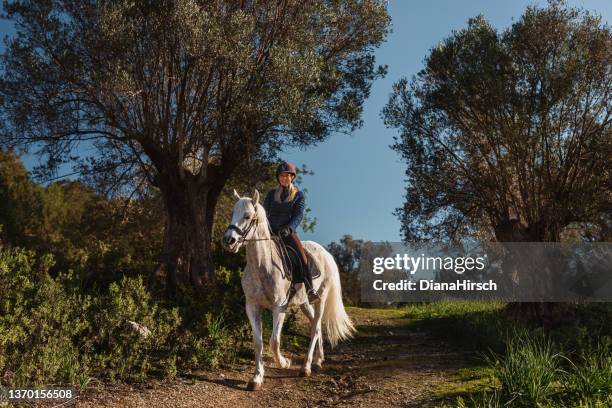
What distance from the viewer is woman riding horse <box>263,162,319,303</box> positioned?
10.2 metres

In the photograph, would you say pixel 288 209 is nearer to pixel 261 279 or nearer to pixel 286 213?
pixel 286 213

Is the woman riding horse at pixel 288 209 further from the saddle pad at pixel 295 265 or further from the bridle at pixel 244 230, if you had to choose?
the bridle at pixel 244 230

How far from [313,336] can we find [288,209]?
274 cm

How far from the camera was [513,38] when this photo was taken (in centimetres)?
1923

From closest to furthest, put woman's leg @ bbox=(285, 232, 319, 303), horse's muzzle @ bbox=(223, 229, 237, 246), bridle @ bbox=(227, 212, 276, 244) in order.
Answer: horse's muzzle @ bbox=(223, 229, 237, 246), bridle @ bbox=(227, 212, 276, 244), woman's leg @ bbox=(285, 232, 319, 303)

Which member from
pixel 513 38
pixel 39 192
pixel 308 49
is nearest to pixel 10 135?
pixel 308 49

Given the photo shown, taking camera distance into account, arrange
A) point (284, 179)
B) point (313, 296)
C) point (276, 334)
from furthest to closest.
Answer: point (313, 296) → point (284, 179) → point (276, 334)

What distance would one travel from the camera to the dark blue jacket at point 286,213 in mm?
10141

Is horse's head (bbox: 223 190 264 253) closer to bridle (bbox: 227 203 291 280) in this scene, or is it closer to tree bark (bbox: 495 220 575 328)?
bridle (bbox: 227 203 291 280)

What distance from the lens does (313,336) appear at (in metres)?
10.8

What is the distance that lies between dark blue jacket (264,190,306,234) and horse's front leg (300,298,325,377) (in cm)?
204

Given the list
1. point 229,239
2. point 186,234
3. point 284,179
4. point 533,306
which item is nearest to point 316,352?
point 284,179

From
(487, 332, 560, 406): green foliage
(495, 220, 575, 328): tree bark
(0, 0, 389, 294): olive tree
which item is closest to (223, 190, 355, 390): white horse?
(487, 332, 560, 406): green foliage

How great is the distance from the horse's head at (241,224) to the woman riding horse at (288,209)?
113cm
